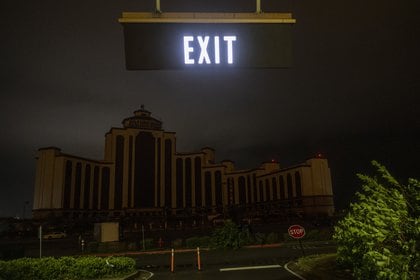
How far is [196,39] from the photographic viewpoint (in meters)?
4.39

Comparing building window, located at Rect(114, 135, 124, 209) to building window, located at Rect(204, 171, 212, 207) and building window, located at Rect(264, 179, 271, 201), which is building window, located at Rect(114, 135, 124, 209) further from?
building window, located at Rect(264, 179, 271, 201)

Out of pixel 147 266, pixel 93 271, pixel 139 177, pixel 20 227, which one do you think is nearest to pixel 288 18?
pixel 93 271

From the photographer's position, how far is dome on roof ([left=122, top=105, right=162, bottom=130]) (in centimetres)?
Answer: 9169

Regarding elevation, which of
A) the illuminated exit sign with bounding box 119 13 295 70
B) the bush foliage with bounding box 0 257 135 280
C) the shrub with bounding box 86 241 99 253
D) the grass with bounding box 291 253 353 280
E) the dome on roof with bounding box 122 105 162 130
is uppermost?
the dome on roof with bounding box 122 105 162 130

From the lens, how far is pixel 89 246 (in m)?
31.5

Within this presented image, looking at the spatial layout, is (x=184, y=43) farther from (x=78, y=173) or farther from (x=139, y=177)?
(x=139, y=177)

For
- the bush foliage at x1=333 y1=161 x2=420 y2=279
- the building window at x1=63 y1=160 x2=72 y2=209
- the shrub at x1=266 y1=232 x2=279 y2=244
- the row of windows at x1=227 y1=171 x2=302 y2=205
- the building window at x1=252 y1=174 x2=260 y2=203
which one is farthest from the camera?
the building window at x1=252 y1=174 x2=260 y2=203

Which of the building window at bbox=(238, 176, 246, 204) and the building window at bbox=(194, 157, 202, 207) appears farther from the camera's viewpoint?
the building window at bbox=(194, 157, 202, 207)

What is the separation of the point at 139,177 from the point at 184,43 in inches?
3379

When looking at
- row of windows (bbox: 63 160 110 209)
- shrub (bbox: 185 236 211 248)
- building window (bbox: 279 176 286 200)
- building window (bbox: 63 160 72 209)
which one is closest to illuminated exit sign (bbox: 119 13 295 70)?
shrub (bbox: 185 236 211 248)

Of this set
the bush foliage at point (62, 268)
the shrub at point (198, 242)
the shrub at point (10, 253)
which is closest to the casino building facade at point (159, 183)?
the shrub at point (198, 242)

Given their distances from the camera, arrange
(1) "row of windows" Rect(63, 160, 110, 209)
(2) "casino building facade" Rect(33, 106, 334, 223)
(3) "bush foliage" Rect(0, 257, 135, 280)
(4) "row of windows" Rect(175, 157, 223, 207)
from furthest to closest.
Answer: (4) "row of windows" Rect(175, 157, 223, 207) → (1) "row of windows" Rect(63, 160, 110, 209) → (2) "casino building facade" Rect(33, 106, 334, 223) → (3) "bush foliage" Rect(0, 257, 135, 280)

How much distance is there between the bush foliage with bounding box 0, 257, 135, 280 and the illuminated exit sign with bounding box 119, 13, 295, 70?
11.7m

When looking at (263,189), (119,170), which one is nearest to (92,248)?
(119,170)
